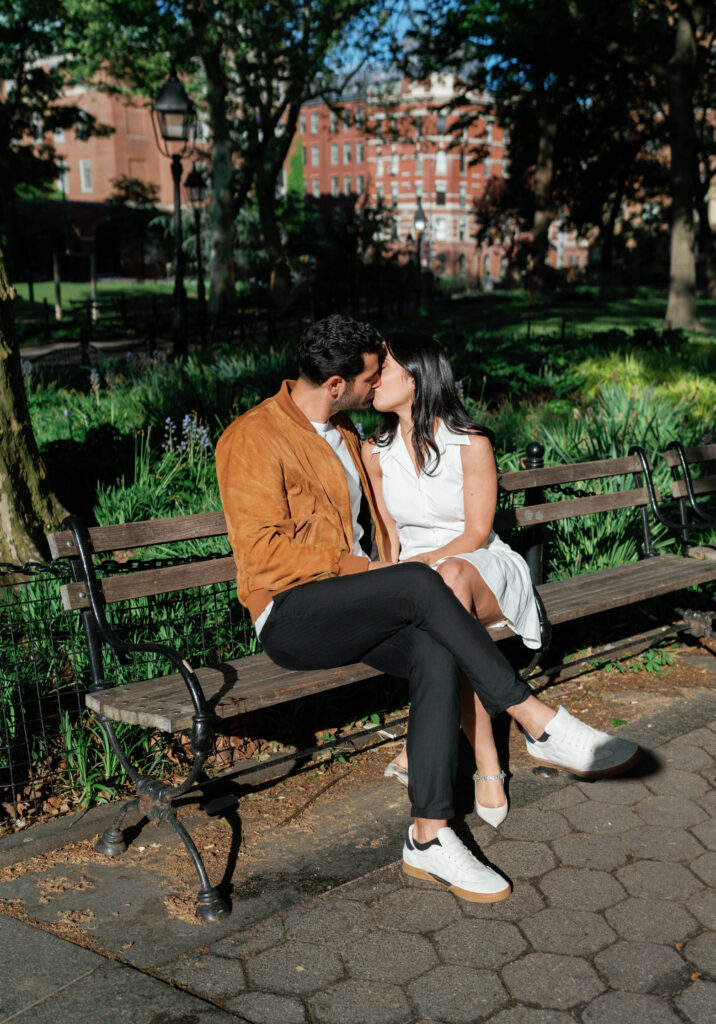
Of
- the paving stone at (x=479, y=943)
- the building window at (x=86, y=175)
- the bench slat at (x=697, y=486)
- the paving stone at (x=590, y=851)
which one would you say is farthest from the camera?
the building window at (x=86, y=175)

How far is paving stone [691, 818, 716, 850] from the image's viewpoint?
3.27 metres

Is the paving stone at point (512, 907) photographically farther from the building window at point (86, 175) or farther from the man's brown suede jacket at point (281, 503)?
the building window at point (86, 175)

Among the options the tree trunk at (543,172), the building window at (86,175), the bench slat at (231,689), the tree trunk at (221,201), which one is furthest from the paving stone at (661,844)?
the building window at (86,175)

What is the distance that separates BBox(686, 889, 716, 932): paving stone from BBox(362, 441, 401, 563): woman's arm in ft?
5.25

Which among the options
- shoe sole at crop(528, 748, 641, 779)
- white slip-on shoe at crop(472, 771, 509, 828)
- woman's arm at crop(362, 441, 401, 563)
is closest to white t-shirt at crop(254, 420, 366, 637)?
woman's arm at crop(362, 441, 401, 563)

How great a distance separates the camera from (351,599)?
3.24 metres

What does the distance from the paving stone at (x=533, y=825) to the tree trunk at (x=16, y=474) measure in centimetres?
239

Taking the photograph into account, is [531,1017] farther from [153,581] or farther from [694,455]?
[694,455]

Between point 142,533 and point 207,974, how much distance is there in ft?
4.93

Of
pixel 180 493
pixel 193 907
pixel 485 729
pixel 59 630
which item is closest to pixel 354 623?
pixel 485 729

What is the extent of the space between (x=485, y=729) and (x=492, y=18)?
20216mm

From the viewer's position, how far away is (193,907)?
9.82ft

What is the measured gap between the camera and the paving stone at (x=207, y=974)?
2.58 metres

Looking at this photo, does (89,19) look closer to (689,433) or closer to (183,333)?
(183,333)
